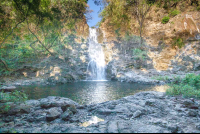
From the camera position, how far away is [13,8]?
609cm

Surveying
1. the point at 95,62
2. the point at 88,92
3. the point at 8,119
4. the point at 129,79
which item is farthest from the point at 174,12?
the point at 8,119

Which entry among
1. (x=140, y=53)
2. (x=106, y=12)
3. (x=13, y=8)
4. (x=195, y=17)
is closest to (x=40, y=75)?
(x=13, y=8)

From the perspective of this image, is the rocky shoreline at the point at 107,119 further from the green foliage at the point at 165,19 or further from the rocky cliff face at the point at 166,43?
the green foliage at the point at 165,19

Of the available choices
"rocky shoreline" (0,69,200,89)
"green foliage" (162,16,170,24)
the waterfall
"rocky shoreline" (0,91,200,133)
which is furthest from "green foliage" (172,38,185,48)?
"rocky shoreline" (0,91,200,133)

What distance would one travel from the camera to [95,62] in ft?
79.0

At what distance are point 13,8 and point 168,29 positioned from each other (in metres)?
25.6

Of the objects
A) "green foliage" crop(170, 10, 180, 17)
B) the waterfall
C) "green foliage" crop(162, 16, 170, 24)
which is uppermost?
"green foliage" crop(170, 10, 180, 17)

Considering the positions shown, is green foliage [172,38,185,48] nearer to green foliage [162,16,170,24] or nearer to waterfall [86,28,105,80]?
green foliage [162,16,170,24]

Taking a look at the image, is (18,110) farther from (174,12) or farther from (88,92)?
(174,12)

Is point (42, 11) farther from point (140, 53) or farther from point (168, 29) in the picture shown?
point (168, 29)

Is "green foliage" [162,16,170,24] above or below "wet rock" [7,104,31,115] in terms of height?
above

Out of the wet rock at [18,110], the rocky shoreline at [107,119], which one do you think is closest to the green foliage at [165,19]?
the rocky shoreline at [107,119]

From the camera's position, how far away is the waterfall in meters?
23.2

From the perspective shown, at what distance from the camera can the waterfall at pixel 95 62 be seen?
23.2 metres
